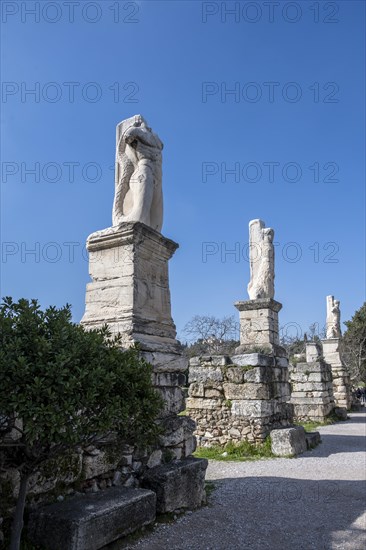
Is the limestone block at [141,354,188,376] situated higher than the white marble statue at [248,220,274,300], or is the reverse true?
the white marble statue at [248,220,274,300]

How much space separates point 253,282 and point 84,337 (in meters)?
7.36

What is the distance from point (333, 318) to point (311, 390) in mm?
5016

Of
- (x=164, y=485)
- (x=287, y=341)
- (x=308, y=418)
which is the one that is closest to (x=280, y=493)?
(x=164, y=485)

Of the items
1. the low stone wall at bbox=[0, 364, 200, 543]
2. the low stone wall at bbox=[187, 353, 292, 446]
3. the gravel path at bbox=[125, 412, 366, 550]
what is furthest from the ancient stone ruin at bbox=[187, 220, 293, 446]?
the low stone wall at bbox=[0, 364, 200, 543]

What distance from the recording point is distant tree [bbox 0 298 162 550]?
2.55 metres

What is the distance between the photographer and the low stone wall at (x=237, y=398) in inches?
331

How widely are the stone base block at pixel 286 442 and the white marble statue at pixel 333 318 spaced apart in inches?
396

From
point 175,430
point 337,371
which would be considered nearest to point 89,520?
point 175,430

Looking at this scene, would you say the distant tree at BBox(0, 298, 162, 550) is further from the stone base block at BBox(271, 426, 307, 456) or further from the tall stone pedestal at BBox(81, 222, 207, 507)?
the stone base block at BBox(271, 426, 307, 456)

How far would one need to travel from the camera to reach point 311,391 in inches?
538

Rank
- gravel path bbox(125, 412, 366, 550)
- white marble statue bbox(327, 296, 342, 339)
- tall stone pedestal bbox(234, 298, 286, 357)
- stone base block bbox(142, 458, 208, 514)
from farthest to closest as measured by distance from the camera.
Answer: white marble statue bbox(327, 296, 342, 339)
tall stone pedestal bbox(234, 298, 286, 357)
stone base block bbox(142, 458, 208, 514)
gravel path bbox(125, 412, 366, 550)

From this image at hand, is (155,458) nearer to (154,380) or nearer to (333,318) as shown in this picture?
(154,380)

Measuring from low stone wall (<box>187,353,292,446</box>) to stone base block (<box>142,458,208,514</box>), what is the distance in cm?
369

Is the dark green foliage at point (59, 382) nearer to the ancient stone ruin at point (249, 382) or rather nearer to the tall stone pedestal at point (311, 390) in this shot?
the ancient stone ruin at point (249, 382)
